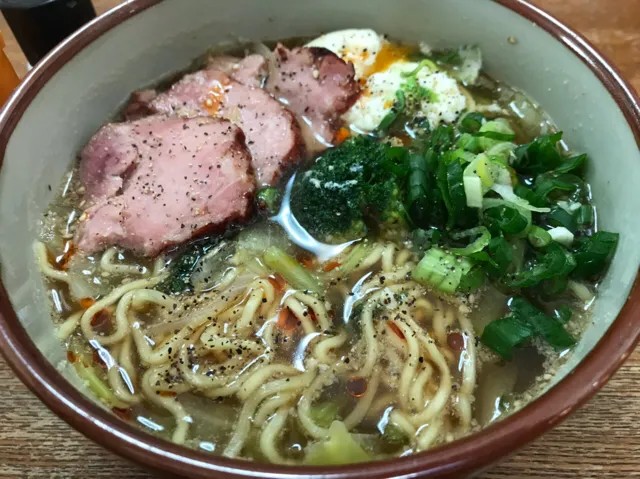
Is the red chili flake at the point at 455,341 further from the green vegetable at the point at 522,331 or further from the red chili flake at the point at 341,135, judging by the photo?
the red chili flake at the point at 341,135

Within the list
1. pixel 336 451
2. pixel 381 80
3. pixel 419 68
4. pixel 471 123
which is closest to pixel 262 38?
pixel 381 80

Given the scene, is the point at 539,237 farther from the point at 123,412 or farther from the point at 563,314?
the point at 123,412

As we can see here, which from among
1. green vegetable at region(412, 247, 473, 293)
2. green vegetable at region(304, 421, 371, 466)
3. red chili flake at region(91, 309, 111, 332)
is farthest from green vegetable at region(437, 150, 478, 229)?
red chili flake at region(91, 309, 111, 332)

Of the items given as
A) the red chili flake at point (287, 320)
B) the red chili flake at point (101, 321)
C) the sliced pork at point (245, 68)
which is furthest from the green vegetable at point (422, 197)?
the red chili flake at point (101, 321)

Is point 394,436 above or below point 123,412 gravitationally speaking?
below

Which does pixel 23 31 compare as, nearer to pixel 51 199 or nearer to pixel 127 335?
pixel 51 199
